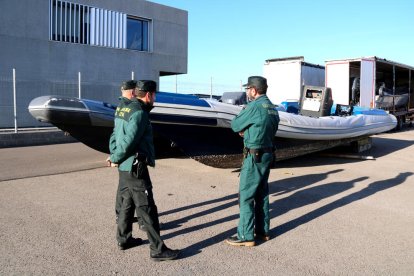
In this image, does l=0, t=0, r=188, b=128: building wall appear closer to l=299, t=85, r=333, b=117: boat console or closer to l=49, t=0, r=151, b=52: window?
l=49, t=0, r=151, b=52: window

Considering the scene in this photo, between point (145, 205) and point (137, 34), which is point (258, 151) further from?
point (137, 34)

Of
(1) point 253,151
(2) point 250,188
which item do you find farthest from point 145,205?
(1) point 253,151

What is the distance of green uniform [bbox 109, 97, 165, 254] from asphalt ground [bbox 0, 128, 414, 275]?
34 cm

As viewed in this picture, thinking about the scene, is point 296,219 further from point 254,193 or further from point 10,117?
point 10,117

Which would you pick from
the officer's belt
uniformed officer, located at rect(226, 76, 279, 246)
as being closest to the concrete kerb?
uniformed officer, located at rect(226, 76, 279, 246)

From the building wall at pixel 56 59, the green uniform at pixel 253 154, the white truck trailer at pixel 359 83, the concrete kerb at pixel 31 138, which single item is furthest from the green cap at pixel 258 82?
the white truck trailer at pixel 359 83

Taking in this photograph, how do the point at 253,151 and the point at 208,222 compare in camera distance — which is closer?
the point at 253,151

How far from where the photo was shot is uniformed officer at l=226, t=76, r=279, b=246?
398 centimetres

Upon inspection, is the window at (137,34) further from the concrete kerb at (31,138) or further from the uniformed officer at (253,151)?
the uniformed officer at (253,151)

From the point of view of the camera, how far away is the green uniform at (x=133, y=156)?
11.4 feet

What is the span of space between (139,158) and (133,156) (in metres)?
0.06

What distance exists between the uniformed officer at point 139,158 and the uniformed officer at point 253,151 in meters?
0.77

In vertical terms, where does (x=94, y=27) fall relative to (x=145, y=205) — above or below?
above

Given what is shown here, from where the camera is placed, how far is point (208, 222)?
185 inches
